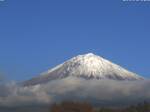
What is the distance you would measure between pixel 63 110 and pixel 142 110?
96.1 ft

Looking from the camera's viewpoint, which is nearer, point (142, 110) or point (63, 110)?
point (63, 110)

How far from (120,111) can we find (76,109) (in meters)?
22.3

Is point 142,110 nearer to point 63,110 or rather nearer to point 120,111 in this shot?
point 120,111

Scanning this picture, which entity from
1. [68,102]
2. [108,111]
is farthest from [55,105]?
[108,111]

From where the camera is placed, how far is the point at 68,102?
165000 millimetres

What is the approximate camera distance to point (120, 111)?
594 feet

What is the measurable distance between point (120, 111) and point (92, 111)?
58.6 ft

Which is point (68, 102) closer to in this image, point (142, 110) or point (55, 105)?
point (55, 105)

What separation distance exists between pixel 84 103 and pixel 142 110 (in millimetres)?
23754

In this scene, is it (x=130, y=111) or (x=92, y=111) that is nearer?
(x=92, y=111)

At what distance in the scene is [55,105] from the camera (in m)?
167

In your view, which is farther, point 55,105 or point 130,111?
point 130,111

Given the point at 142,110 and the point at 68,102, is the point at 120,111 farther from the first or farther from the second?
the point at 68,102

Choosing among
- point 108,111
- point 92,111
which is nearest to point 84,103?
point 92,111
